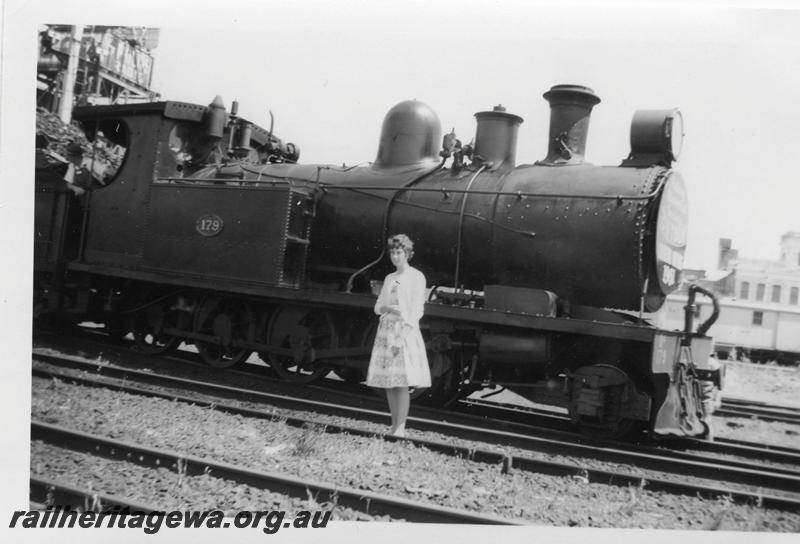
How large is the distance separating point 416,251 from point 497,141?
120cm

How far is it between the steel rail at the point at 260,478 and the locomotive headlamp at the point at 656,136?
2985mm

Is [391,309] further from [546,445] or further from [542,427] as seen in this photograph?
[542,427]

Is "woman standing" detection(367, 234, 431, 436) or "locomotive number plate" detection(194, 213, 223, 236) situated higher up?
"locomotive number plate" detection(194, 213, 223, 236)

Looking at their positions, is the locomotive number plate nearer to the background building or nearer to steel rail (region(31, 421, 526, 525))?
steel rail (region(31, 421, 526, 525))

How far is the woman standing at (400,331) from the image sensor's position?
13.7ft

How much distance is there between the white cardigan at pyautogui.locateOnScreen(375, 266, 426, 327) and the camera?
13.7 feet

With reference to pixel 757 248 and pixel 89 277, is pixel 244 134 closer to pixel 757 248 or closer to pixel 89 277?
pixel 89 277

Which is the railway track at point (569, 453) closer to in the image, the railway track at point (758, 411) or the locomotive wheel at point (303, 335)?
the locomotive wheel at point (303, 335)

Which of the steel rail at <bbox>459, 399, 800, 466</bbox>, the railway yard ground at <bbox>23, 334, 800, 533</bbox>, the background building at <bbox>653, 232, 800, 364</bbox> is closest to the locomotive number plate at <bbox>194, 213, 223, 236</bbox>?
the railway yard ground at <bbox>23, 334, 800, 533</bbox>

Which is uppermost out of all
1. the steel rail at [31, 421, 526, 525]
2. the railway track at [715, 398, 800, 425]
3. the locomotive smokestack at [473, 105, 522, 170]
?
the locomotive smokestack at [473, 105, 522, 170]

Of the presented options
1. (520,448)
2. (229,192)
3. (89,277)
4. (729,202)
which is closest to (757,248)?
(729,202)

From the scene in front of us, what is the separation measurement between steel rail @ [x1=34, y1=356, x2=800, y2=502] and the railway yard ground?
61mm

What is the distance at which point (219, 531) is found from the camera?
133 inches

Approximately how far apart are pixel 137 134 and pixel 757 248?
5855mm
